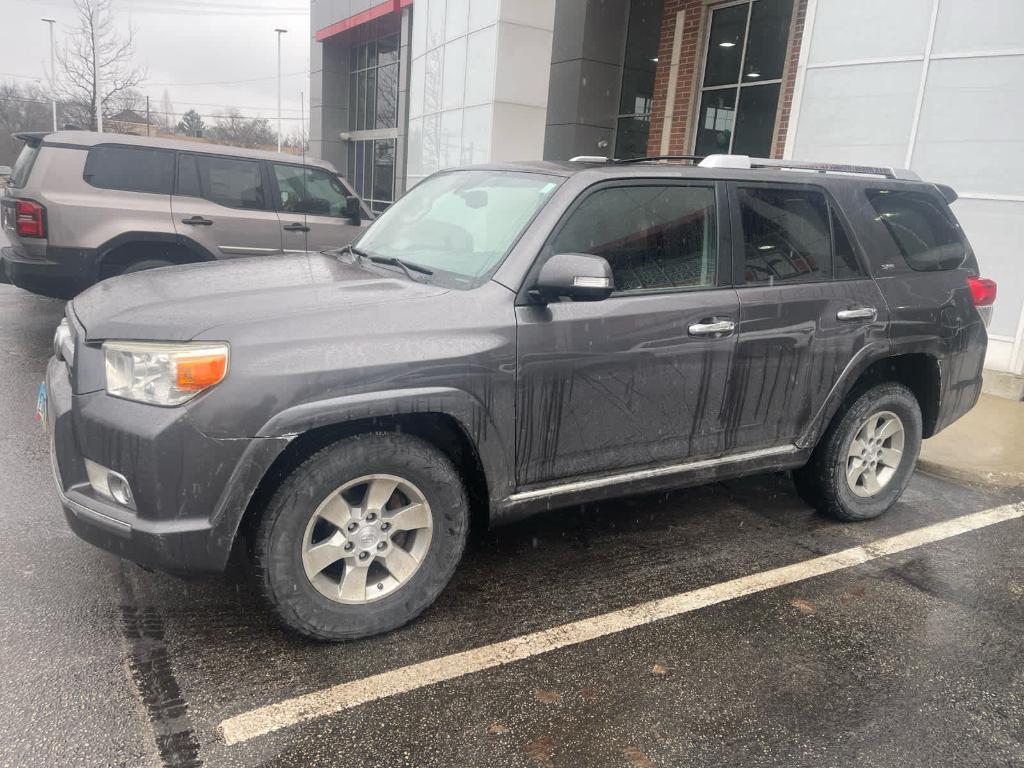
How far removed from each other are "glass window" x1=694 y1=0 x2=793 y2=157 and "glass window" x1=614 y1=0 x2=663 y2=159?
1.25 metres

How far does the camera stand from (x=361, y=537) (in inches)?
111

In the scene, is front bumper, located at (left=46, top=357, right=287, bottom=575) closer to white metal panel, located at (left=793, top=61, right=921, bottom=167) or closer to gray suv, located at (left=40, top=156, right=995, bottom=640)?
gray suv, located at (left=40, top=156, right=995, bottom=640)

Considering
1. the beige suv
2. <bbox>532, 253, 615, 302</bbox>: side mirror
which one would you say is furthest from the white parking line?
the beige suv

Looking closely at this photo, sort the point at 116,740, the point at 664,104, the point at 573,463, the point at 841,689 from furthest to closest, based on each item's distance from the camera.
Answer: the point at 664,104 < the point at 573,463 < the point at 841,689 < the point at 116,740

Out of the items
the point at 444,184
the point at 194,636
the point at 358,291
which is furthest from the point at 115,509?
the point at 444,184

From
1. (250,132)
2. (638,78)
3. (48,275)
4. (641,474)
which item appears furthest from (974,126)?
(250,132)

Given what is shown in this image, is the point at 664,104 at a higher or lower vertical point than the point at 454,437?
higher

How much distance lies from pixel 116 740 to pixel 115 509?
717 millimetres

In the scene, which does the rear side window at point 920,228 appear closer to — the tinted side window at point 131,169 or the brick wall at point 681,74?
the tinted side window at point 131,169

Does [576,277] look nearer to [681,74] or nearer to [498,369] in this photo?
[498,369]

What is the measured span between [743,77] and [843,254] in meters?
7.70

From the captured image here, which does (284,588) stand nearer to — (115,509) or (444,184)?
(115,509)

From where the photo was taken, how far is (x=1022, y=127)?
297 inches

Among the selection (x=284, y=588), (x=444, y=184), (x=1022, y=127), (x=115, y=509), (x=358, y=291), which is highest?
(x=1022, y=127)
